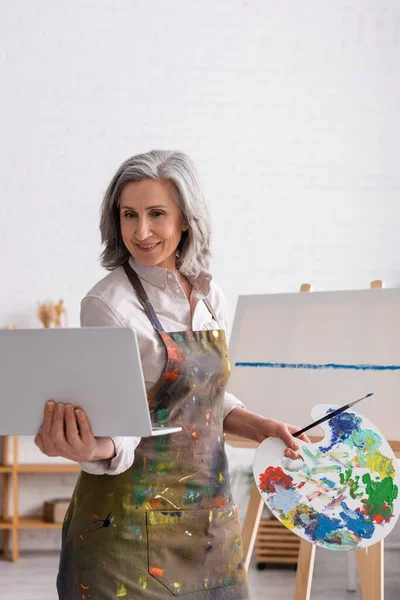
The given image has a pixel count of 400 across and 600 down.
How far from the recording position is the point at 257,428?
5.95ft

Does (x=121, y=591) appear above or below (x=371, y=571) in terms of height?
above

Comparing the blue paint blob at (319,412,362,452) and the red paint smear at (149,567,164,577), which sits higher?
the blue paint blob at (319,412,362,452)

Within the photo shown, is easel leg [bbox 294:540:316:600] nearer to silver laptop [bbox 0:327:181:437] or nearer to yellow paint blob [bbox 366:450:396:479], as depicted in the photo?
yellow paint blob [bbox 366:450:396:479]

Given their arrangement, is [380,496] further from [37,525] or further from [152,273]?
[37,525]

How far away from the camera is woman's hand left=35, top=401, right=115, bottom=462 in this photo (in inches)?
51.9

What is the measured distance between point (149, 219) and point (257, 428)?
50 cm

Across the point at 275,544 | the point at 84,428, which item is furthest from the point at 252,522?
the point at 275,544

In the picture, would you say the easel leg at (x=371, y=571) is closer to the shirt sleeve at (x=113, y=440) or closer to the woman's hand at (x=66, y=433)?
the shirt sleeve at (x=113, y=440)

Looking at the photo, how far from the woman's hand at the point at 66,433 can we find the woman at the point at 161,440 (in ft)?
0.35

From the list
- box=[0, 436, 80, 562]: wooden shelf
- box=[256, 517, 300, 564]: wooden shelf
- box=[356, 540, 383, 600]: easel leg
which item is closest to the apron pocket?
box=[356, 540, 383, 600]: easel leg

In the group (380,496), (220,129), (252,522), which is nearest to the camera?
(380,496)

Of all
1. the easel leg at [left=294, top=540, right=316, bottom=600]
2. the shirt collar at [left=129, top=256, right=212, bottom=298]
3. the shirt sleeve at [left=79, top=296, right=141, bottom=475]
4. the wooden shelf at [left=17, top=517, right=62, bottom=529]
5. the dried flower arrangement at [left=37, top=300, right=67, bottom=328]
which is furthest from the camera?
the dried flower arrangement at [left=37, top=300, right=67, bottom=328]

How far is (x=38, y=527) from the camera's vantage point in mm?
4809

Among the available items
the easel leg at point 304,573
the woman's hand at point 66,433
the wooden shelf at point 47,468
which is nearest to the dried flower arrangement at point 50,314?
the wooden shelf at point 47,468
